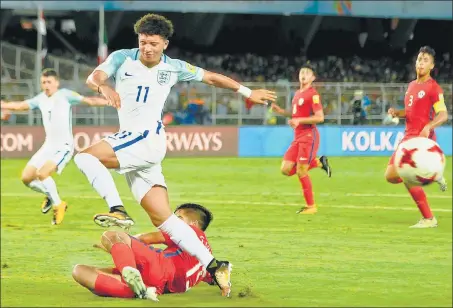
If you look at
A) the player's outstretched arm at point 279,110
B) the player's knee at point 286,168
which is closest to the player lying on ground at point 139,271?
the player's outstretched arm at point 279,110

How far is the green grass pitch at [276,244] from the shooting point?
10.2 meters

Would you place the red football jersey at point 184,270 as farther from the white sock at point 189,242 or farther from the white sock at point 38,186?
the white sock at point 38,186

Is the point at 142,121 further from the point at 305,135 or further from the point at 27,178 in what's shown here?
the point at 305,135

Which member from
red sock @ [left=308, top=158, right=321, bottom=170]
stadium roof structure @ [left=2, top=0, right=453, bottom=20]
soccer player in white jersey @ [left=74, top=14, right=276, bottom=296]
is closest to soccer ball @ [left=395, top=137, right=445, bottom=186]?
soccer player in white jersey @ [left=74, top=14, right=276, bottom=296]

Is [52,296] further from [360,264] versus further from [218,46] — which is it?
[218,46]

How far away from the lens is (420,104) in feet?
50.5

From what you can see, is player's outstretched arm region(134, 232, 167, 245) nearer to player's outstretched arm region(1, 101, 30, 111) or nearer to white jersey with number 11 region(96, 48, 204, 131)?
white jersey with number 11 region(96, 48, 204, 131)

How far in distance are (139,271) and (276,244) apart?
4.76m

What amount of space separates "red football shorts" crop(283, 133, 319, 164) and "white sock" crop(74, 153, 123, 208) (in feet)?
26.0

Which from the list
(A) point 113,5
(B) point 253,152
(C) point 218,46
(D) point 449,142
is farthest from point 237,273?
(C) point 218,46

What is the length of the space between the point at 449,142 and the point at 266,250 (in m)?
23.1

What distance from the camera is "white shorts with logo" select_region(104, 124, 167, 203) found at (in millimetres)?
10133

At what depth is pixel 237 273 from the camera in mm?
11711

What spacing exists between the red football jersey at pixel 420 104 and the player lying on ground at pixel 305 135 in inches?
88.0
